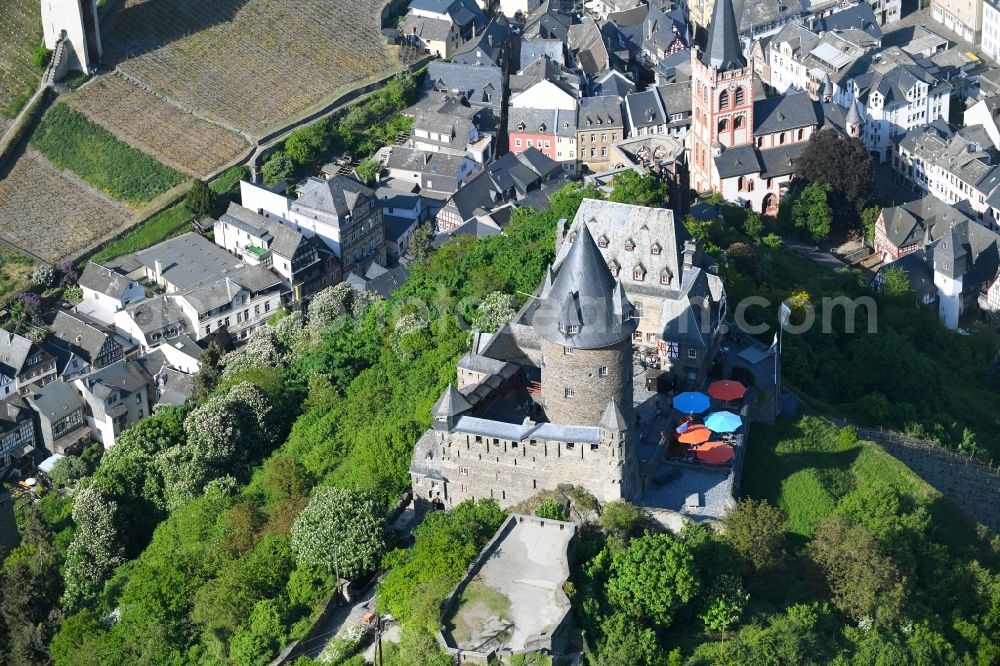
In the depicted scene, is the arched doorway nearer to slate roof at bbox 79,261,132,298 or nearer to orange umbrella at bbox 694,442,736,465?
slate roof at bbox 79,261,132,298

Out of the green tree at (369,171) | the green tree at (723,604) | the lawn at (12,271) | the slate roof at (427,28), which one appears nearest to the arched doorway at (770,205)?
the green tree at (369,171)

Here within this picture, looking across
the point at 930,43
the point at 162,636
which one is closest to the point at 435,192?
the point at 930,43

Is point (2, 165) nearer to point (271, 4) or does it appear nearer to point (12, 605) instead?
point (271, 4)

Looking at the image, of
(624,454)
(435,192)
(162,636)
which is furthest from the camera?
(435,192)

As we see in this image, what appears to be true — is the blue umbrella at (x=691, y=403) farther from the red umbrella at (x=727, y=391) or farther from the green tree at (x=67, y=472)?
the green tree at (x=67, y=472)

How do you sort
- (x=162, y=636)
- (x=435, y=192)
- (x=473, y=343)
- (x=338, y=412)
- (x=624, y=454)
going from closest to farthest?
1. (x=624, y=454)
2. (x=162, y=636)
3. (x=473, y=343)
4. (x=338, y=412)
5. (x=435, y=192)

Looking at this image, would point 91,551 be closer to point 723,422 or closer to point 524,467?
point 524,467
